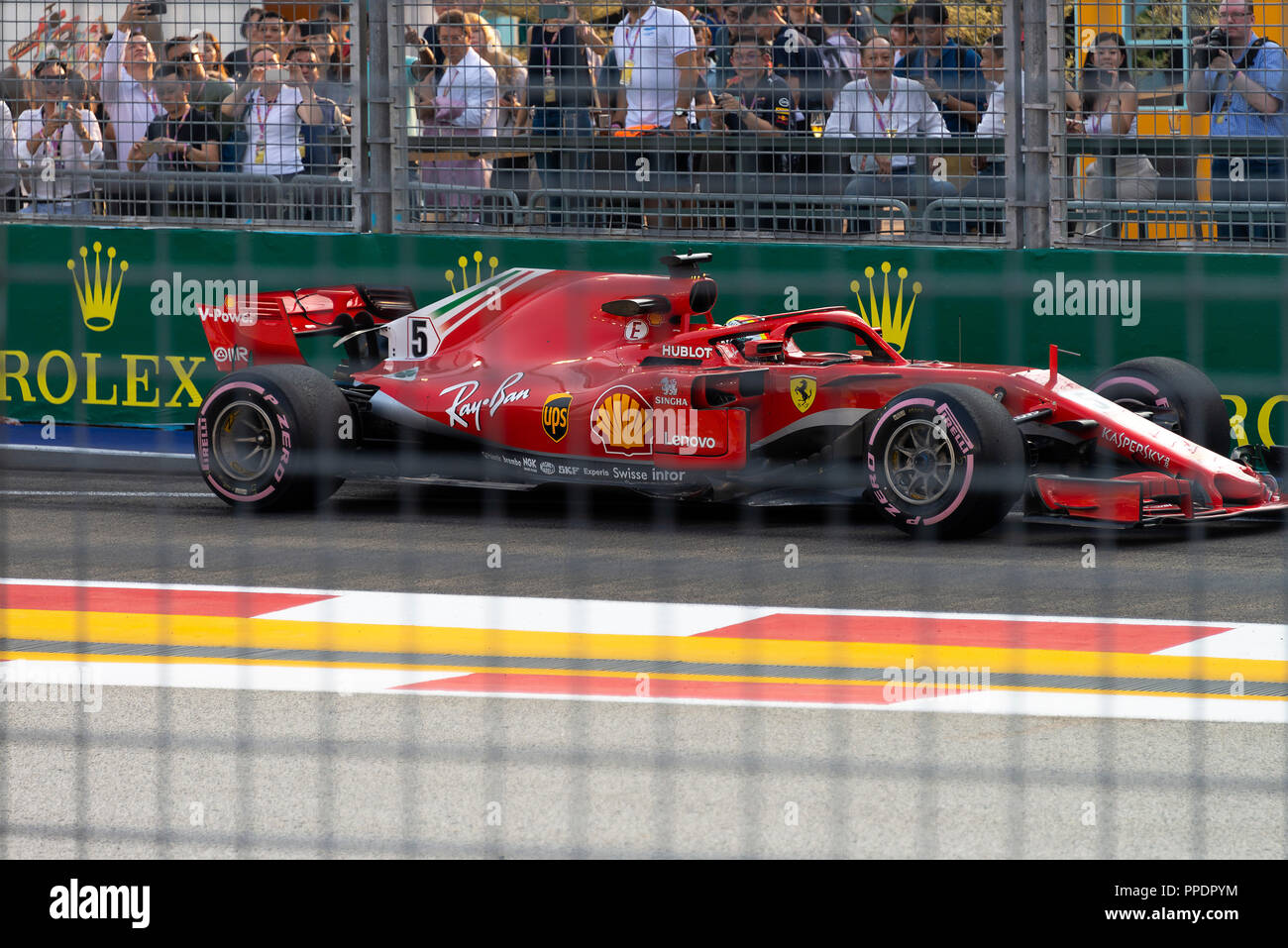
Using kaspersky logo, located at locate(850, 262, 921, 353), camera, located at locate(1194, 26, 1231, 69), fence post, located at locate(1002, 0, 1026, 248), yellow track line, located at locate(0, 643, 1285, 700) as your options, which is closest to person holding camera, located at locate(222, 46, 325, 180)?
kaspersky logo, located at locate(850, 262, 921, 353)

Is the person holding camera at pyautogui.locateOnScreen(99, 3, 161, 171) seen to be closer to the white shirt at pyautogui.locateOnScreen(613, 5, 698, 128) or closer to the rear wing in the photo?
the rear wing

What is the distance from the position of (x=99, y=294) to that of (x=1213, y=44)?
5.85 metres

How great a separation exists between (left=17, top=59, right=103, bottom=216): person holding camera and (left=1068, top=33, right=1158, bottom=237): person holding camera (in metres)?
5.19

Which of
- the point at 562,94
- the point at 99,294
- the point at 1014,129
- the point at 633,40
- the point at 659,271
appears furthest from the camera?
A: the point at 99,294

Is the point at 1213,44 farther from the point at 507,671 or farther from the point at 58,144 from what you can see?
the point at 58,144

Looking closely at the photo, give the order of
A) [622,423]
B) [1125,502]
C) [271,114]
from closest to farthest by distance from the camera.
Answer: [1125,502] < [622,423] < [271,114]

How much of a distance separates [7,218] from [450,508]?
3751 mm

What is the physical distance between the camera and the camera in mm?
9156

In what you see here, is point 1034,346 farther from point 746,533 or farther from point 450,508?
point 450,508

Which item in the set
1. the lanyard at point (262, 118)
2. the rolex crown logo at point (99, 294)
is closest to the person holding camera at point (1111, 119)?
the lanyard at point (262, 118)

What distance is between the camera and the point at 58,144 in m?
11.3

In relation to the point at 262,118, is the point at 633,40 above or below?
above

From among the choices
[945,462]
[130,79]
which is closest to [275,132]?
[130,79]
